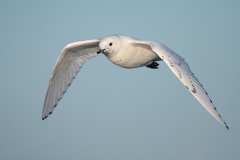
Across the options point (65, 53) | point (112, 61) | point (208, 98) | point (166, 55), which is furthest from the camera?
point (65, 53)

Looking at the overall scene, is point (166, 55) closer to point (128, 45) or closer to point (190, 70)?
point (190, 70)

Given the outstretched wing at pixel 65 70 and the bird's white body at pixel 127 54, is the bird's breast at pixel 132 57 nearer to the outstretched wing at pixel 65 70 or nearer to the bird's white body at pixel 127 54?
the bird's white body at pixel 127 54

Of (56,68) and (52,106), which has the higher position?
(56,68)

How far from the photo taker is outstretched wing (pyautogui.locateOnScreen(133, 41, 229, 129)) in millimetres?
8227

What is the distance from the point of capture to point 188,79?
895 centimetres

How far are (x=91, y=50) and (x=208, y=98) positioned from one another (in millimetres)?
6007

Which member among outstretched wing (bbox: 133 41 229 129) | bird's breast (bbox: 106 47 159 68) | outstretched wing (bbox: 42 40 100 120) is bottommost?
outstretched wing (bbox: 133 41 229 129)

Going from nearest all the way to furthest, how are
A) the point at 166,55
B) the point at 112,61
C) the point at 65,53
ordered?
the point at 166,55 < the point at 112,61 < the point at 65,53

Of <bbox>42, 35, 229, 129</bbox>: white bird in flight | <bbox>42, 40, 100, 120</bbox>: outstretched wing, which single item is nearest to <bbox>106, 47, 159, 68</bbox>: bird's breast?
<bbox>42, 35, 229, 129</bbox>: white bird in flight

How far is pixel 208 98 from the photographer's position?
336 inches

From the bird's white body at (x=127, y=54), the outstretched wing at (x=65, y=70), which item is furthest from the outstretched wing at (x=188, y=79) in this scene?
the outstretched wing at (x=65, y=70)

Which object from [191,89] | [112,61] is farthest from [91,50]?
[191,89]

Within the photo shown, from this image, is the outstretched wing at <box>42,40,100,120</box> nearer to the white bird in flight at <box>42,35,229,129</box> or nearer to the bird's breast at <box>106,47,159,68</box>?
the white bird in flight at <box>42,35,229,129</box>

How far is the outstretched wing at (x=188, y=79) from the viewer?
823 centimetres
